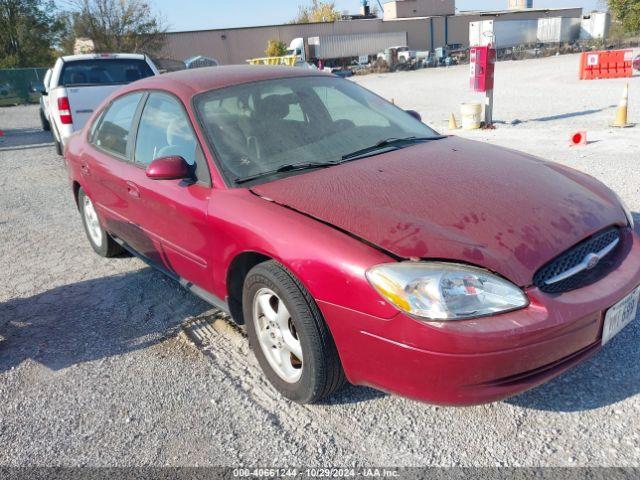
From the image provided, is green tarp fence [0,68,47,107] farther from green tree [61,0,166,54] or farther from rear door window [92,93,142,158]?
rear door window [92,93,142,158]

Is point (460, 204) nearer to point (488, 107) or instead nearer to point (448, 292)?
point (448, 292)

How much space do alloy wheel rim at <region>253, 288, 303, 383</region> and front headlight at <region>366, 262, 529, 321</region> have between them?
631 mm

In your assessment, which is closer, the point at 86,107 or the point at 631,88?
the point at 86,107

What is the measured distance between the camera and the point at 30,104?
31.7 meters

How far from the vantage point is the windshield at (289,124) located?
3.09 meters

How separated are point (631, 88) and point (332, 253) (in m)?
17.5

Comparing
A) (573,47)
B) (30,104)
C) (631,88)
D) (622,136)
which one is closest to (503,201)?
(622,136)

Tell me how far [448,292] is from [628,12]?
52.0m

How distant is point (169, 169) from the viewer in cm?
303

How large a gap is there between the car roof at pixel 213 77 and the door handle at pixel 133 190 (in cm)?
69

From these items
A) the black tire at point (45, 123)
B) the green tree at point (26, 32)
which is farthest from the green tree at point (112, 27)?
the black tire at point (45, 123)

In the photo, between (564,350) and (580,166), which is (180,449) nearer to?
(564,350)

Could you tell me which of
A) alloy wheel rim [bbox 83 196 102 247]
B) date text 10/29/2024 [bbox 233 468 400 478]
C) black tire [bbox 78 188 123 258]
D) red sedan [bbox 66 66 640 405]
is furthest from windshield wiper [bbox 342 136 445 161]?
alloy wheel rim [bbox 83 196 102 247]

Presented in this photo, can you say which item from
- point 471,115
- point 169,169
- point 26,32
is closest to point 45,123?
point 471,115
